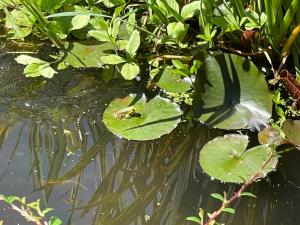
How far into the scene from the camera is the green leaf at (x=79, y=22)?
1524 mm

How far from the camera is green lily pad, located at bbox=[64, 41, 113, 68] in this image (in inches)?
59.6

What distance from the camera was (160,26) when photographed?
156 centimetres

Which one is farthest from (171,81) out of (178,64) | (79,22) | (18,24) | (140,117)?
(18,24)

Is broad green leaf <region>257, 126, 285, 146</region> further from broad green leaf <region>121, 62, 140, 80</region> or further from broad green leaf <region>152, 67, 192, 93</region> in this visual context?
broad green leaf <region>121, 62, 140, 80</region>

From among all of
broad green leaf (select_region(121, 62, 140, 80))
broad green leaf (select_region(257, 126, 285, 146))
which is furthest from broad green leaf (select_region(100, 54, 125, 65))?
broad green leaf (select_region(257, 126, 285, 146))

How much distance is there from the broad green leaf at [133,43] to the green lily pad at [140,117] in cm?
12

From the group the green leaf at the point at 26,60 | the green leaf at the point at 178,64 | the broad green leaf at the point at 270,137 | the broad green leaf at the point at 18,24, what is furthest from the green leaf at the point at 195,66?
the broad green leaf at the point at 18,24

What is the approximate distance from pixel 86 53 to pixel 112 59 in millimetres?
115

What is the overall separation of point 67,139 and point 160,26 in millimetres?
431

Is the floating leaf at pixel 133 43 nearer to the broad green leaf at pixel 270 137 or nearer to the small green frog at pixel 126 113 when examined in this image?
the small green frog at pixel 126 113

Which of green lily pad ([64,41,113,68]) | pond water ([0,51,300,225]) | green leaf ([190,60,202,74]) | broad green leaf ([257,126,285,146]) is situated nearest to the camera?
pond water ([0,51,300,225])

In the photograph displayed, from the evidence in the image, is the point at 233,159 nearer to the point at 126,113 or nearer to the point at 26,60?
the point at 126,113

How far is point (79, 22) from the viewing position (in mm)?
1530

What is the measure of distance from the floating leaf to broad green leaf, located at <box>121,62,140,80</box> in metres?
0.03
